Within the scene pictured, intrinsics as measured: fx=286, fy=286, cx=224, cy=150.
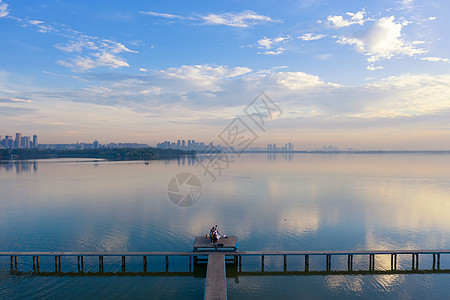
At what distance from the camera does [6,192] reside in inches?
1469

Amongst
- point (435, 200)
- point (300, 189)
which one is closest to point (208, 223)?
point (300, 189)

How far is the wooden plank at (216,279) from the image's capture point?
11.1 m

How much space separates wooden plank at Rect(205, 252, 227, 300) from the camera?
1106 centimetres

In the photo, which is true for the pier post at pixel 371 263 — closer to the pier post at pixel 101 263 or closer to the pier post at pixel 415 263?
the pier post at pixel 415 263

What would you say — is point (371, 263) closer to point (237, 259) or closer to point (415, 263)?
point (415, 263)

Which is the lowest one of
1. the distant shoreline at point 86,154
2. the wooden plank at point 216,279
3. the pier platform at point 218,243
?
the wooden plank at point 216,279

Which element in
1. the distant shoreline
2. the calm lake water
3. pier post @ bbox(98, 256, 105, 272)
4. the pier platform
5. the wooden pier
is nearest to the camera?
the calm lake water

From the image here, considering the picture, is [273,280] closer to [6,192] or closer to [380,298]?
[380,298]

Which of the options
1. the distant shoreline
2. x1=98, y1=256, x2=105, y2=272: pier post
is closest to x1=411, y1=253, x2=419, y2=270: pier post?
x1=98, y1=256, x2=105, y2=272: pier post

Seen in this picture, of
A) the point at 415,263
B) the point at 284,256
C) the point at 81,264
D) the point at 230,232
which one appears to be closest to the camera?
the point at 81,264

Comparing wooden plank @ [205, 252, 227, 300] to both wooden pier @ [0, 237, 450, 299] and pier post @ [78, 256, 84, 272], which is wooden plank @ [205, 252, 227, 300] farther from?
pier post @ [78, 256, 84, 272]

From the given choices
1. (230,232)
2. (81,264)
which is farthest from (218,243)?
(81,264)

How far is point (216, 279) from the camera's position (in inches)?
483

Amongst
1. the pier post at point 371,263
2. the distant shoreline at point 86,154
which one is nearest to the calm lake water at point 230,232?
the pier post at point 371,263
